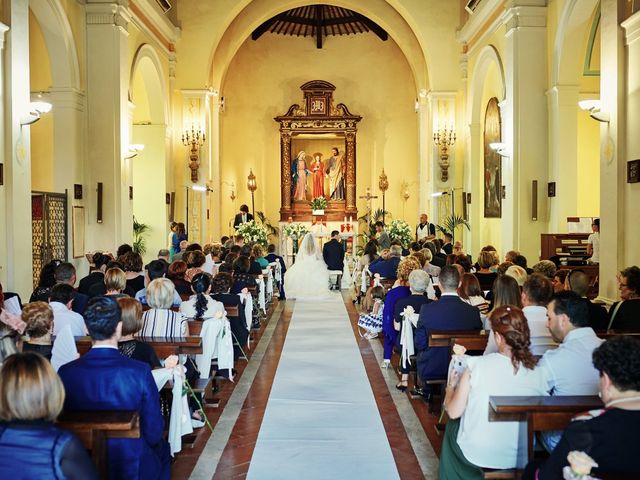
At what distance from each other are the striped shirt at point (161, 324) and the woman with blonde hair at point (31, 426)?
9.58ft

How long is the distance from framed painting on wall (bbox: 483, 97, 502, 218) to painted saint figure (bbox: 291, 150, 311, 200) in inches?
272

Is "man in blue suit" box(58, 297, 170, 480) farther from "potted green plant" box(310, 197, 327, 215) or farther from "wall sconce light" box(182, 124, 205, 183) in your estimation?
"potted green plant" box(310, 197, 327, 215)

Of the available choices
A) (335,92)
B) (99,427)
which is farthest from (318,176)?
(99,427)

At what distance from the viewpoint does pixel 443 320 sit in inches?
230

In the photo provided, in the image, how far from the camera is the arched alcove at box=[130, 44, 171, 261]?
15.7m

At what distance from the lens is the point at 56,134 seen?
11.2 m

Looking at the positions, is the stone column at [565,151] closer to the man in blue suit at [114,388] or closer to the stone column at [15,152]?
the stone column at [15,152]

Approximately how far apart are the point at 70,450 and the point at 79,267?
929 cm

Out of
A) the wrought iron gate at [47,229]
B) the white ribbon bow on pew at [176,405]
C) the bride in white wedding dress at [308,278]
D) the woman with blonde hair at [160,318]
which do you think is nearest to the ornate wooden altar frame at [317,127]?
the bride in white wedding dress at [308,278]

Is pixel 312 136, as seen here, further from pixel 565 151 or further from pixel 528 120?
pixel 565 151

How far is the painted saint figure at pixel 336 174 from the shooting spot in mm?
21480

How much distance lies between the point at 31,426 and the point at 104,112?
9.91 meters

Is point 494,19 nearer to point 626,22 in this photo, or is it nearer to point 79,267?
point 626,22

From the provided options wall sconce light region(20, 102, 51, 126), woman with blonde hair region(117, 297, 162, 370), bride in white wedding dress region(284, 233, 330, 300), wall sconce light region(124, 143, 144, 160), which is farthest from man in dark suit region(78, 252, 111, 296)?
bride in white wedding dress region(284, 233, 330, 300)
